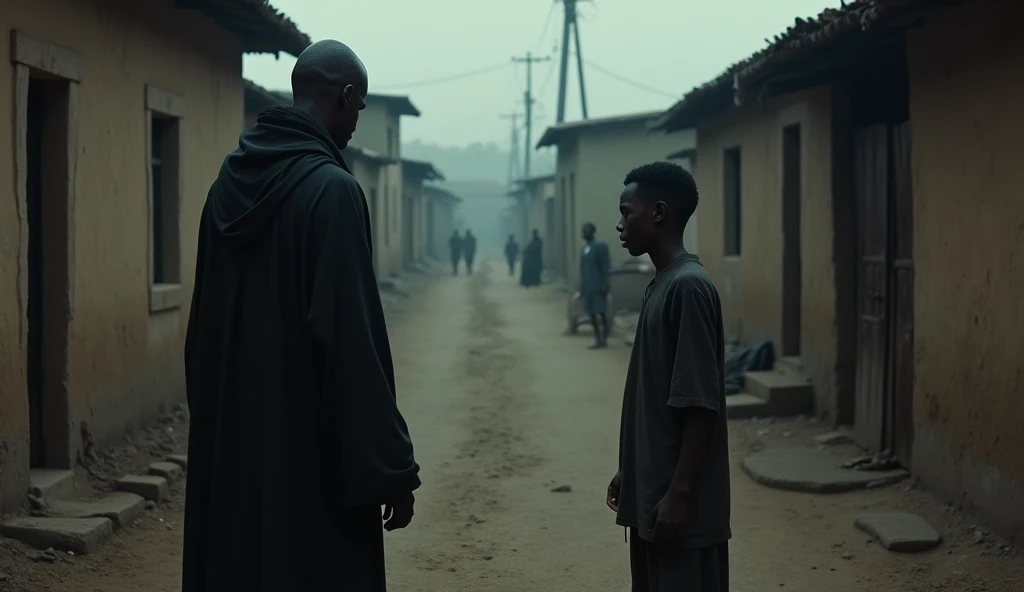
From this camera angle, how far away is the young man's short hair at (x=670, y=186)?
3.46 m

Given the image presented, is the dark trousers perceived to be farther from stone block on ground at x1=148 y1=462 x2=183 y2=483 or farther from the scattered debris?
the scattered debris

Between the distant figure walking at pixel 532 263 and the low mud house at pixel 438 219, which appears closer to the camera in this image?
the distant figure walking at pixel 532 263

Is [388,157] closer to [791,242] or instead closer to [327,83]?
[791,242]

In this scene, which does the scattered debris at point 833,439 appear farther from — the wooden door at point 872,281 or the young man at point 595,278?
the young man at point 595,278

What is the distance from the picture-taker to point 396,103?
102ft

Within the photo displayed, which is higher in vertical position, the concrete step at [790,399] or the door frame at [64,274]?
the door frame at [64,274]

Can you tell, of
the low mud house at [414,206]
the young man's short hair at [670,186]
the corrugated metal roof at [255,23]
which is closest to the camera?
the young man's short hair at [670,186]

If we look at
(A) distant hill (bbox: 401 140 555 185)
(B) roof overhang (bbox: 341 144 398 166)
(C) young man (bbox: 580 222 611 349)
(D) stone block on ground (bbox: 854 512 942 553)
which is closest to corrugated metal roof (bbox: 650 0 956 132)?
(D) stone block on ground (bbox: 854 512 942 553)

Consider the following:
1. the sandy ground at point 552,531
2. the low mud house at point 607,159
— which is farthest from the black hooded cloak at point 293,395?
the low mud house at point 607,159

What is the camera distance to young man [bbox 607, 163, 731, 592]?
3.21 metres

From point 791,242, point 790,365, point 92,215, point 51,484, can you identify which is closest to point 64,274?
point 92,215

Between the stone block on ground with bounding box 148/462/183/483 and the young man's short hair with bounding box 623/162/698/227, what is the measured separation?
198 inches

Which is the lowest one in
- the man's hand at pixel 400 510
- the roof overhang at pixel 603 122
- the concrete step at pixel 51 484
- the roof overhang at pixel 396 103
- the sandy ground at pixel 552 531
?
the sandy ground at pixel 552 531

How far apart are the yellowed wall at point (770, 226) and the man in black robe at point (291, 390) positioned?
6.89m
